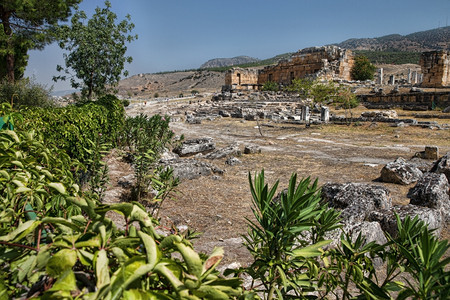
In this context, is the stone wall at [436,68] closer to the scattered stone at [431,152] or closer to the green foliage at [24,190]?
the scattered stone at [431,152]

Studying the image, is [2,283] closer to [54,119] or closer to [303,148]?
[54,119]

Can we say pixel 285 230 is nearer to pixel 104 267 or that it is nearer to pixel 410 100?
pixel 104 267

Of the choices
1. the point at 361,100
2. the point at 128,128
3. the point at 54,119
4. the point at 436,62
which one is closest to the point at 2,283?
the point at 54,119

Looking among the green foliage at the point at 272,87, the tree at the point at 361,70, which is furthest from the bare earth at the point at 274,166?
the tree at the point at 361,70

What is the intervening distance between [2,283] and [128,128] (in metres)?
8.93

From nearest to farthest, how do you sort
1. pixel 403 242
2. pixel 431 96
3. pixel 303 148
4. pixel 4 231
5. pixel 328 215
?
pixel 4 231 → pixel 403 242 → pixel 328 215 → pixel 303 148 → pixel 431 96

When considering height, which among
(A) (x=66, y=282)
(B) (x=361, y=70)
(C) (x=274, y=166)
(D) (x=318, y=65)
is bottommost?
(C) (x=274, y=166)

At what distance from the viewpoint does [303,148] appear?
1190cm

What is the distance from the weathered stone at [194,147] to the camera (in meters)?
10.4

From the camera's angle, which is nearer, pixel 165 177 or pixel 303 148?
pixel 165 177

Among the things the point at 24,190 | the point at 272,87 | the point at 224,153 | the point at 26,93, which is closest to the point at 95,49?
the point at 26,93

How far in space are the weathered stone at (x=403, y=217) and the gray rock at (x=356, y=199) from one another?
0.19m

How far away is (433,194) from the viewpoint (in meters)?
5.10

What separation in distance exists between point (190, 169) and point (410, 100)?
22.7 m
